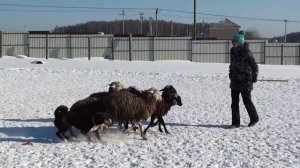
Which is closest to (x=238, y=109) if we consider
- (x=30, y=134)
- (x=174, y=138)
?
(x=174, y=138)

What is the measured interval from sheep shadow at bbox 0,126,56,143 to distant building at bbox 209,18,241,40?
2700 inches

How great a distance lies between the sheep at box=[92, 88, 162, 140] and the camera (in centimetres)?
750

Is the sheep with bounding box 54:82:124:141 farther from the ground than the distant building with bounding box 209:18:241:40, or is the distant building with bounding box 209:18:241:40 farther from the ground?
the distant building with bounding box 209:18:241:40

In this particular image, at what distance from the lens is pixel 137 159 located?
6441mm

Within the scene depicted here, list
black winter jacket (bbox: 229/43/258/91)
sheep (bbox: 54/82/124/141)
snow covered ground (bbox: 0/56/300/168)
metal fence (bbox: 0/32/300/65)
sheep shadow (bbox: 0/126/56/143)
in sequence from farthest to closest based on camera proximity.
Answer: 1. metal fence (bbox: 0/32/300/65)
2. black winter jacket (bbox: 229/43/258/91)
3. sheep shadow (bbox: 0/126/56/143)
4. sheep (bbox: 54/82/124/141)
5. snow covered ground (bbox: 0/56/300/168)

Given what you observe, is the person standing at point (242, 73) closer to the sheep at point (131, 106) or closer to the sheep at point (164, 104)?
the sheep at point (164, 104)

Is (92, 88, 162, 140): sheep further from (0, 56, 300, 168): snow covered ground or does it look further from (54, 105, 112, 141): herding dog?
(0, 56, 300, 168): snow covered ground

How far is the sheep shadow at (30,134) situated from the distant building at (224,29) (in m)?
68.6

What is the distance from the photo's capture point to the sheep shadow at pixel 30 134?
757 cm

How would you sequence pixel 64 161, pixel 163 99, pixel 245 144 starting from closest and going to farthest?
1. pixel 64 161
2. pixel 245 144
3. pixel 163 99

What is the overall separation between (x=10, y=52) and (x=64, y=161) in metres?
38.0

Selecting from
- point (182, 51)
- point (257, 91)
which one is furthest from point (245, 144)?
point (182, 51)

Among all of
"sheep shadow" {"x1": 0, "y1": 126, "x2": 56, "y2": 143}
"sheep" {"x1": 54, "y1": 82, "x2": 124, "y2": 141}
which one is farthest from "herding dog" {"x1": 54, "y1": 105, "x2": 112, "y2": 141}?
"sheep shadow" {"x1": 0, "y1": 126, "x2": 56, "y2": 143}

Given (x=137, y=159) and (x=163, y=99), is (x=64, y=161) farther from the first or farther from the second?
(x=163, y=99)
